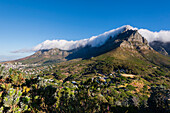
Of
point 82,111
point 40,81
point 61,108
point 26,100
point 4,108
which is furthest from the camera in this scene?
point 40,81

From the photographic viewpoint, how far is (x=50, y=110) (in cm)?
1552

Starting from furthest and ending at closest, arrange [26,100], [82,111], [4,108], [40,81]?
[40,81], [82,111], [26,100], [4,108]

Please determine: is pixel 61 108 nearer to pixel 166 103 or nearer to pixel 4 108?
pixel 4 108

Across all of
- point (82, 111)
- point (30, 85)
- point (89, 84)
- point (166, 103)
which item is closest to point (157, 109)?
point (166, 103)

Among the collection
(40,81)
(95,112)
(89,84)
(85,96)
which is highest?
(40,81)

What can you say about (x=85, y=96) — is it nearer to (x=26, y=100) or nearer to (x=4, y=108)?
(x=26, y=100)

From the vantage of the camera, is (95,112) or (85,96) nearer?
(95,112)

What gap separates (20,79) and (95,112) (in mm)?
15253

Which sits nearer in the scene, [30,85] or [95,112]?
[95,112]

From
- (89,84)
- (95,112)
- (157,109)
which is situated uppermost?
(89,84)


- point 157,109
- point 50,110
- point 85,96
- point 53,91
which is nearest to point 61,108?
point 50,110

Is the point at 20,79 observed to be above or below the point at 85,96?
above

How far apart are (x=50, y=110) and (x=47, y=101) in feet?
5.92

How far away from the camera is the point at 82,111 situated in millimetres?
14773
